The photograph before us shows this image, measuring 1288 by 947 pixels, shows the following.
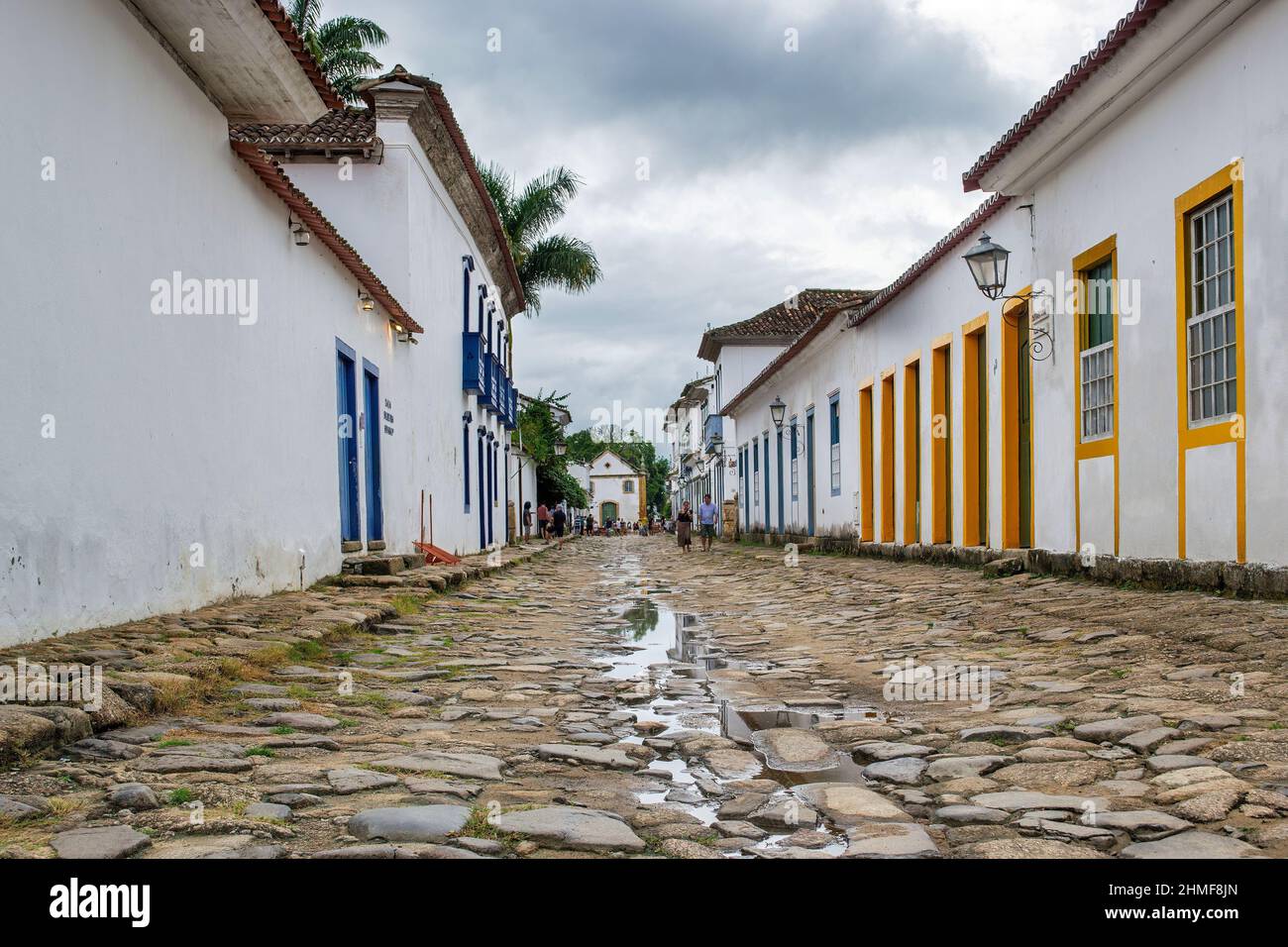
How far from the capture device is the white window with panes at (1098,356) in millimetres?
9242

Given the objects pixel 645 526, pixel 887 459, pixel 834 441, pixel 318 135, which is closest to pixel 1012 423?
pixel 887 459

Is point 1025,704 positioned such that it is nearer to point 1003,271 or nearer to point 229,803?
point 229,803

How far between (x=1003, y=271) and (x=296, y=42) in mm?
6859

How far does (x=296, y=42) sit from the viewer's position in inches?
279

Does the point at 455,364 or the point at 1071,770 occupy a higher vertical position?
Answer: the point at 455,364

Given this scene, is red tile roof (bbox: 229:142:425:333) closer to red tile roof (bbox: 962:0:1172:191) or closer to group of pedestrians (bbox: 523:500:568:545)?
red tile roof (bbox: 962:0:1172:191)

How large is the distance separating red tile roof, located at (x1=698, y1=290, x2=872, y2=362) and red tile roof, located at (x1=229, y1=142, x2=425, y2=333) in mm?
25882

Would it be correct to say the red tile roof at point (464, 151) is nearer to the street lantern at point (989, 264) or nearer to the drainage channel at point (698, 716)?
the street lantern at point (989, 264)

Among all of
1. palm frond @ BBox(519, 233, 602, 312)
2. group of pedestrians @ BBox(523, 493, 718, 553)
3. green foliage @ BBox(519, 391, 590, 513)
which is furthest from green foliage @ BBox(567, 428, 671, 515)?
palm frond @ BBox(519, 233, 602, 312)

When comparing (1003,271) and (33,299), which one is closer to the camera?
(33,299)

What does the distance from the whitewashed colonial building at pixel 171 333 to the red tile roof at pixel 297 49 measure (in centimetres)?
2

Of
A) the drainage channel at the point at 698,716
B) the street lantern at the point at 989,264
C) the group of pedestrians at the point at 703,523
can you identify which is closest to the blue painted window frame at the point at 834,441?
the group of pedestrians at the point at 703,523

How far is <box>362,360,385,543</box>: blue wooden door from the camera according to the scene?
498 inches

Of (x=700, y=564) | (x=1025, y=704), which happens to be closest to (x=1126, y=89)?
(x=1025, y=704)
